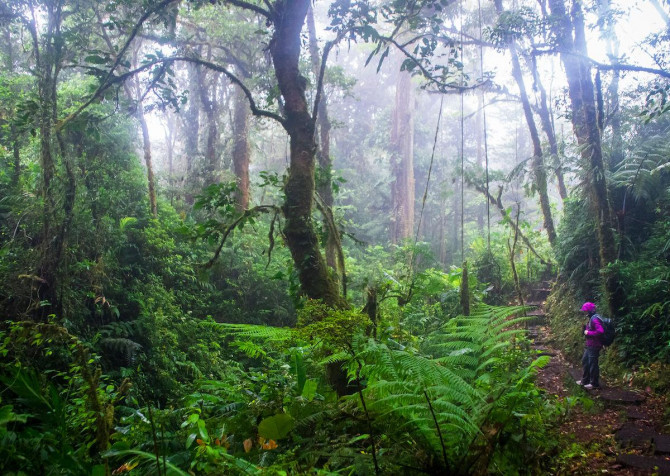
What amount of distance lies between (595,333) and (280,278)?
18.4 ft

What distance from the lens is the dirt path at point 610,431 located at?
123 inches

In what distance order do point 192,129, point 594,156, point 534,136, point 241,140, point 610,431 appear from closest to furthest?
point 610,431 < point 594,156 < point 534,136 < point 241,140 < point 192,129

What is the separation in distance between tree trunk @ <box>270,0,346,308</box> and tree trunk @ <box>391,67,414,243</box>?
1679 centimetres

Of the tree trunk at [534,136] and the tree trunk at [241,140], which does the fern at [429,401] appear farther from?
the tree trunk at [241,140]

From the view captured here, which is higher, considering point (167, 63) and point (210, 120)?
point (210, 120)

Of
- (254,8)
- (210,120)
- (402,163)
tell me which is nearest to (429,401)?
(254,8)

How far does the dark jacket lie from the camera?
7.10 metres

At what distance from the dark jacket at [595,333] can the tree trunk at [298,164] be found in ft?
16.6

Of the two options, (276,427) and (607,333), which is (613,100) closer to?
(607,333)

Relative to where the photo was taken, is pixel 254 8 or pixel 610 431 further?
pixel 610 431

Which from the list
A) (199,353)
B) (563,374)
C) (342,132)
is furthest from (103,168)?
(342,132)

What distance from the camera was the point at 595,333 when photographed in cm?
712

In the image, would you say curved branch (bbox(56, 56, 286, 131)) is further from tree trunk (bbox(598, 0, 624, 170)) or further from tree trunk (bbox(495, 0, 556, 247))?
tree trunk (bbox(495, 0, 556, 247))

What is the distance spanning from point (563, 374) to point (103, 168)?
35.2 ft
